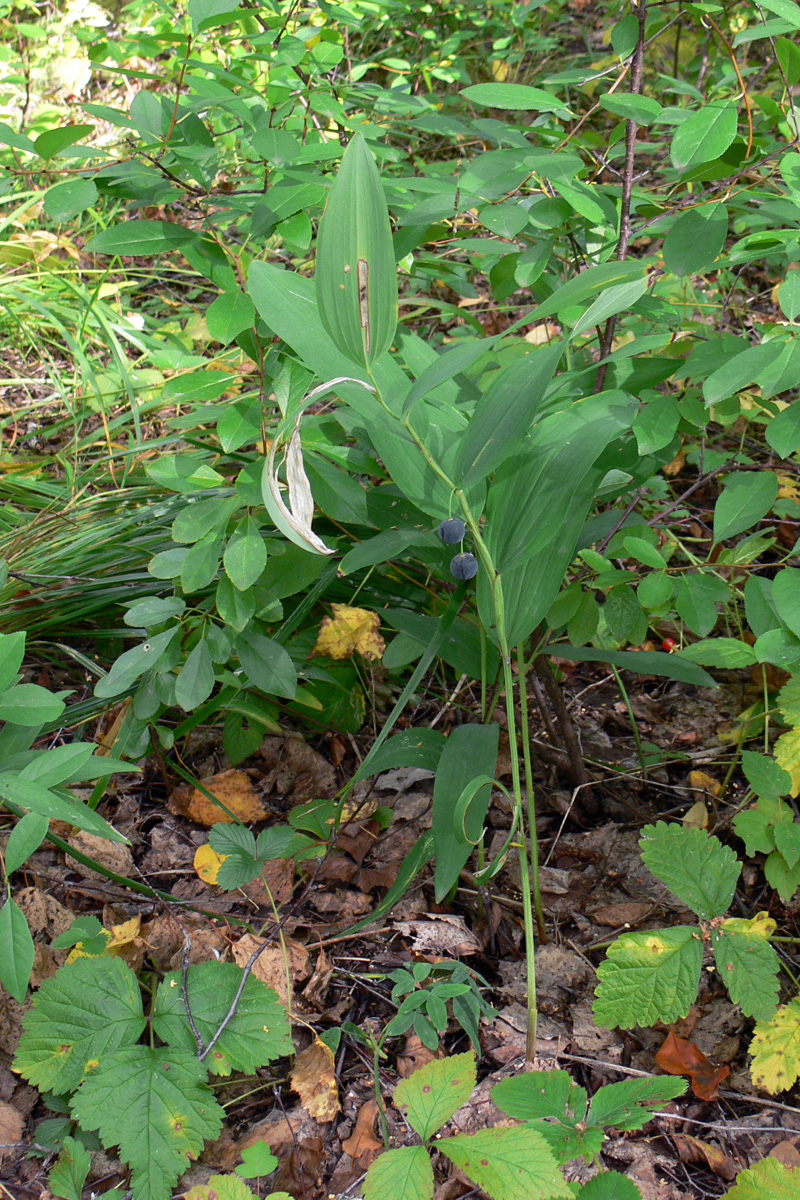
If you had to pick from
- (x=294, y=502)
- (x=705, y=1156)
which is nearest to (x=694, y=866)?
(x=705, y=1156)

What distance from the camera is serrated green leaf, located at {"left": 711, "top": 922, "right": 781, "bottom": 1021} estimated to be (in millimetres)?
986

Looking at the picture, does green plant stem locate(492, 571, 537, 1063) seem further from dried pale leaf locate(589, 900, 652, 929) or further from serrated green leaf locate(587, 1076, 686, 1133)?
dried pale leaf locate(589, 900, 652, 929)

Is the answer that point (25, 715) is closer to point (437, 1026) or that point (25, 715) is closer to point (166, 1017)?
point (166, 1017)

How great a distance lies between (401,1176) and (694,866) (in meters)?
0.51

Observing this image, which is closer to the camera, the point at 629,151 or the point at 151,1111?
the point at 151,1111

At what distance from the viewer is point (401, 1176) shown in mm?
860

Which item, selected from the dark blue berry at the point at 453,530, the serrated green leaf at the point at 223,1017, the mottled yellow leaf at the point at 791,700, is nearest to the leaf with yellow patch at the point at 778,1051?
the mottled yellow leaf at the point at 791,700

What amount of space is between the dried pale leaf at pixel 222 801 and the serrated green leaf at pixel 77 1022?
394 millimetres

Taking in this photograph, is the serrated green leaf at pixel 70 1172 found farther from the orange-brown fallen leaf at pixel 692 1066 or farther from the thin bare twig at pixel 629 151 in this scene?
the thin bare twig at pixel 629 151

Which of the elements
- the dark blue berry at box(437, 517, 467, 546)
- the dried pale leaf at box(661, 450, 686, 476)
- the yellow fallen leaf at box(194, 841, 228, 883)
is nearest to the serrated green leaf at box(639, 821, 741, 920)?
the dark blue berry at box(437, 517, 467, 546)

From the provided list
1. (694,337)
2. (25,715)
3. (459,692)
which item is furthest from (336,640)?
(694,337)

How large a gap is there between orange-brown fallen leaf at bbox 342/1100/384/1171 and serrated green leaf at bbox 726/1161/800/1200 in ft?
1.36

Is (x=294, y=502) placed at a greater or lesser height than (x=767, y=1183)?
greater

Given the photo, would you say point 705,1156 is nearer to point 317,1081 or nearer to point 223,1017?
point 317,1081
